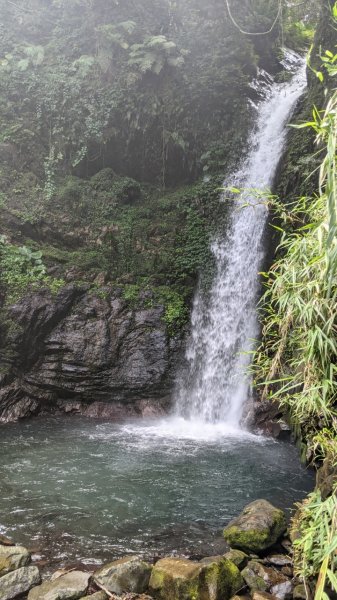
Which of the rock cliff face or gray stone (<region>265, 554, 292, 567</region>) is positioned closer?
gray stone (<region>265, 554, 292, 567</region>)

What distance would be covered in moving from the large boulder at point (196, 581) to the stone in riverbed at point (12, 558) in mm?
1312

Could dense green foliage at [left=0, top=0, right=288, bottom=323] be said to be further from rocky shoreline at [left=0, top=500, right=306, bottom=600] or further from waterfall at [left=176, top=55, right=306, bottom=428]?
rocky shoreline at [left=0, top=500, right=306, bottom=600]

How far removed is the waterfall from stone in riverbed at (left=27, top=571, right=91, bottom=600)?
254 inches

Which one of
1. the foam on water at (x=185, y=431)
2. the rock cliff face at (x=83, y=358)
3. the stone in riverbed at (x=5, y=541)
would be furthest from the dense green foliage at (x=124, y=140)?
the stone in riverbed at (x=5, y=541)

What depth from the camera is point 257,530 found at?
4.66m

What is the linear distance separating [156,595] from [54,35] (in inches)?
671

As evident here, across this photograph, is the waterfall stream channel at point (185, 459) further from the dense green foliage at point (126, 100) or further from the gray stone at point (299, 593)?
the dense green foliage at point (126, 100)

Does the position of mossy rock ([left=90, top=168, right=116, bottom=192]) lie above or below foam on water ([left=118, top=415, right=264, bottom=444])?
above

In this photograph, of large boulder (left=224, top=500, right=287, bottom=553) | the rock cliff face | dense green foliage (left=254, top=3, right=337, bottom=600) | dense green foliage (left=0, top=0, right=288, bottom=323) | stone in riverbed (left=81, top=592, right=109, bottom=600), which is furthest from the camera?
dense green foliage (left=0, top=0, right=288, bottom=323)

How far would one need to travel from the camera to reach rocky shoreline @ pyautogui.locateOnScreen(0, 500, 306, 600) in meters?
3.86

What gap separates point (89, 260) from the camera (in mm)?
12094

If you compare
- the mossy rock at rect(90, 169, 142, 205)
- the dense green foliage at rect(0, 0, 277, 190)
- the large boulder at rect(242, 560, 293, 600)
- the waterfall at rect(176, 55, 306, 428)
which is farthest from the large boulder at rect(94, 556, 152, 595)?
the dense green foliage at rect(0, 0, 277, 190)

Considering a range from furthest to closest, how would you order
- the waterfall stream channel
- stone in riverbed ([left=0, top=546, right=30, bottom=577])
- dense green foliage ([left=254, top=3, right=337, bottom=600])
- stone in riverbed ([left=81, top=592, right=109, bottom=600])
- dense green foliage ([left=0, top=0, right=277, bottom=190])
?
1. dense green foliage ([left=0, top=0, right=277, bottom=190])
2. the waterfall stream channel
3. stone in riverbed ([left=0, top=546, right=30, bottom=577])
4. stone in riverbed ([left=81, top=592, right=109, bottom=600])
5. dense green foliage ([left=254, top=3, right=337, bottom=600])

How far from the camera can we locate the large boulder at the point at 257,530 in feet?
15.1
